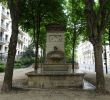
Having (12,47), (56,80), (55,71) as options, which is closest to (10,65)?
(12,47)

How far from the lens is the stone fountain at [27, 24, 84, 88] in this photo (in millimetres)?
13250

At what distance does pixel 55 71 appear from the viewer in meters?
15.6

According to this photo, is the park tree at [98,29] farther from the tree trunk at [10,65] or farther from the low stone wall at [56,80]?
the tree trunk at [10,65]

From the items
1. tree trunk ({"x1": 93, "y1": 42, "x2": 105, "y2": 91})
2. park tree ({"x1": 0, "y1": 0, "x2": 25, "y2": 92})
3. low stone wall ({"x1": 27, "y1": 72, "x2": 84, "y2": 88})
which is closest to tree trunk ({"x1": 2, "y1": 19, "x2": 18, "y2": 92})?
Result: park tree ({"x1": 0, "y1": 0, "x2": 25, "y2": 92})

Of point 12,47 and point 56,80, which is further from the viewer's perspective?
point 56,80

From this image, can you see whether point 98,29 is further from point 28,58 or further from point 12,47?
point 28,58

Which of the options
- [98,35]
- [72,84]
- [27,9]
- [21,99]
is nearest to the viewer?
[21,99]

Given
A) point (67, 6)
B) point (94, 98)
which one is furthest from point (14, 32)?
point (67, 6)

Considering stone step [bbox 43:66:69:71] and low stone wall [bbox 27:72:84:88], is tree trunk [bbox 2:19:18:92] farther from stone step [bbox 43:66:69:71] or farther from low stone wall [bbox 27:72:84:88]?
stone step [bbox 43:66:69:71]

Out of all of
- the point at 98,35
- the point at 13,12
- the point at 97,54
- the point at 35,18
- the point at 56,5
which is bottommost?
the point at 97,54

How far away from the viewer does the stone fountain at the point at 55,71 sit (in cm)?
1325

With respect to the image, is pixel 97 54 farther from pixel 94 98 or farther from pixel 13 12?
pixel 13 12

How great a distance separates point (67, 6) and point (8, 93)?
20.6 m

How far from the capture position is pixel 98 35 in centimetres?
1191
